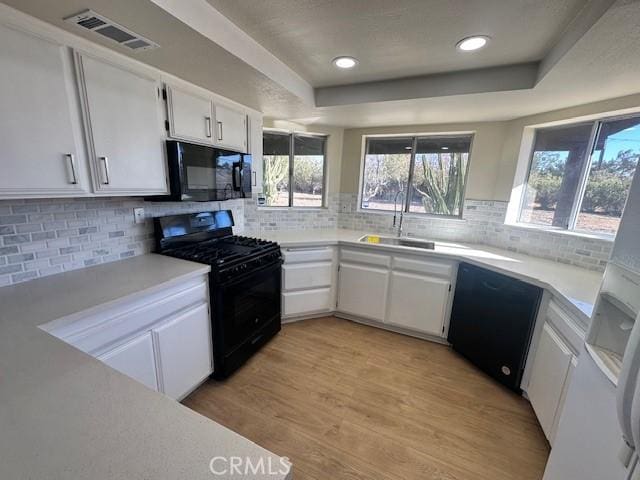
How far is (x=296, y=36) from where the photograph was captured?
5.11 ft

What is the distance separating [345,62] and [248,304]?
6.22ft

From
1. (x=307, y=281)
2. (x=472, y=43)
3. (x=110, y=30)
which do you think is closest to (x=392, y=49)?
(x=472, y=43)

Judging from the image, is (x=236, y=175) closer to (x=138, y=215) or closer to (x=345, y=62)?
(x=138, y=215)

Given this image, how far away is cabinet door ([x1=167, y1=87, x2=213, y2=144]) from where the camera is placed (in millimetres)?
1771

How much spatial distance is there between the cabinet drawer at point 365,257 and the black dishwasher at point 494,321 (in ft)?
2.13

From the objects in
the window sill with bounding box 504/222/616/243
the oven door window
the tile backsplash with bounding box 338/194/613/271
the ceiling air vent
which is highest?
the ceiling air vent

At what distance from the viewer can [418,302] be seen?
2527 millimetres

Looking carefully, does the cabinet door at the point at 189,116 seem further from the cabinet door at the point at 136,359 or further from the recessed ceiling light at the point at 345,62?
the cabinet door at the point at 136,359

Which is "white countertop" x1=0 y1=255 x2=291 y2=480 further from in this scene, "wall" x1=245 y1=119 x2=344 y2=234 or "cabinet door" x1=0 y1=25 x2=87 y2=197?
"wall" x1=245 y1=119 x2=344 y2=234

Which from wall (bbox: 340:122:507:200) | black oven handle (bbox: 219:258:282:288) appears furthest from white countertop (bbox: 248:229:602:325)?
wall (bbox: 340:122:507:200)

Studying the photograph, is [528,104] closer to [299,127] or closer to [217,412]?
[299,127]

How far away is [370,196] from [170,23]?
8.43ft

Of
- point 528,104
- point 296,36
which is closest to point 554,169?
point 528,104
